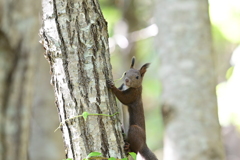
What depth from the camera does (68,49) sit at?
2402mm

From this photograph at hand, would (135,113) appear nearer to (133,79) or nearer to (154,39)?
(133,79)

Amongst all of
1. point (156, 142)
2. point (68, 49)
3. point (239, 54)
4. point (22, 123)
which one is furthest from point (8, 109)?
point (156, 142)

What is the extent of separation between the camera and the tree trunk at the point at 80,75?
236 cm

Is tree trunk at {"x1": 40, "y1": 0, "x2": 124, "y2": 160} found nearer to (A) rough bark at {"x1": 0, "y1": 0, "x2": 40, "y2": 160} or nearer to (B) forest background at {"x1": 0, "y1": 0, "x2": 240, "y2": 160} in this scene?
(B) forest background at {"x1": 0, "y1": 0, "x2": 240, "y2": 160}

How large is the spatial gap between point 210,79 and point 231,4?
139 inches

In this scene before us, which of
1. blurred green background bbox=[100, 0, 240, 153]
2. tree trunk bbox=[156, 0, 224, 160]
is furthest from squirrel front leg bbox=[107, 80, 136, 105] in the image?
blurred green background bbox=[100, 0, 240, 153]

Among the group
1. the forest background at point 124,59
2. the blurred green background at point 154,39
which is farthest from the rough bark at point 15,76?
the blurred green background at point 154,39

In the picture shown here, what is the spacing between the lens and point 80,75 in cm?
238

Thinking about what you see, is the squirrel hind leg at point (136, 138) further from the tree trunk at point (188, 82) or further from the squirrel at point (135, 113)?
the tree trunk at point (188, 82)

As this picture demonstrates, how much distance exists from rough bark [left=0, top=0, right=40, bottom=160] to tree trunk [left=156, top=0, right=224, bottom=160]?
1603mm

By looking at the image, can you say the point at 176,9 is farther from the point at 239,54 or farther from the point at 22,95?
the point at 22,95

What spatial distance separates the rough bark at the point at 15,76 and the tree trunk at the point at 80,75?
2.05m

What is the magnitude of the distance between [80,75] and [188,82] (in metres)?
1.83

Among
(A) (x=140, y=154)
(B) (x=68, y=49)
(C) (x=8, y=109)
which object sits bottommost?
(A) (x=140, y=154)
